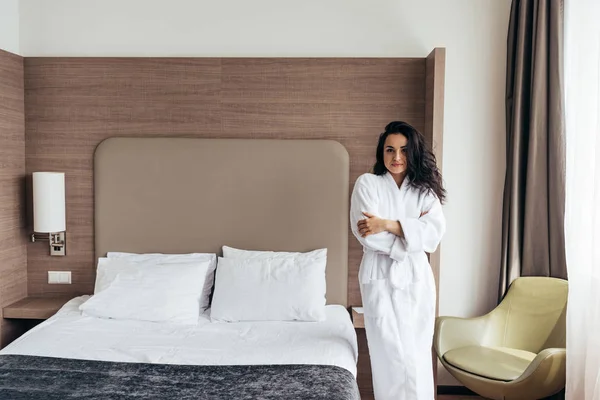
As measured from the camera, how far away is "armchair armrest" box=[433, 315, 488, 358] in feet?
11.0

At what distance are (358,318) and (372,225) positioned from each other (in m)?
0.76

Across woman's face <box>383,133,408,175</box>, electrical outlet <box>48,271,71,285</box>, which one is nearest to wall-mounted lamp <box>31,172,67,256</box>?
electrical outlet <box>48,271,71,285</box>

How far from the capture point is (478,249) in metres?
3.75

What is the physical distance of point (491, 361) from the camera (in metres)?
3.17

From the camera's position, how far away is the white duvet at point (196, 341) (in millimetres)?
2746

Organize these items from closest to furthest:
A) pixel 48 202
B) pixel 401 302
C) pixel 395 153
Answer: pixel 401 302 → pixel 395 153 → pixel 48 202

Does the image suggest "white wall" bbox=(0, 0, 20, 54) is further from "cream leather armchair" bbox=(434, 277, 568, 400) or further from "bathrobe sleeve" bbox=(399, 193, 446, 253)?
"cream leather armchair" bbox=(434, 277, 568, 400)

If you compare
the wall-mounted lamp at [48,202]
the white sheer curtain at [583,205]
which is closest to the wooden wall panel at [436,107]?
the white sheer curtain at [583,205]

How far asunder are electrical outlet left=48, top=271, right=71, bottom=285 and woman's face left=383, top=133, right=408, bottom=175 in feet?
7.09

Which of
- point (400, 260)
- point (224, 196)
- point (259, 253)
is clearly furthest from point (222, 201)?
point (400, 260)

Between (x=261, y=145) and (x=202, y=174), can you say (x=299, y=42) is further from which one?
(x=202, y=174)

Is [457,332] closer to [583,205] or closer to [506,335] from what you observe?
[506,335]

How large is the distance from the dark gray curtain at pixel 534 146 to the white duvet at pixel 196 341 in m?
1.14

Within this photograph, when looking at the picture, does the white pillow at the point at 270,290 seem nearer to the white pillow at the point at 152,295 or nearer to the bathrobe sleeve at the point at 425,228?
the white pillow at the point at 152,295
